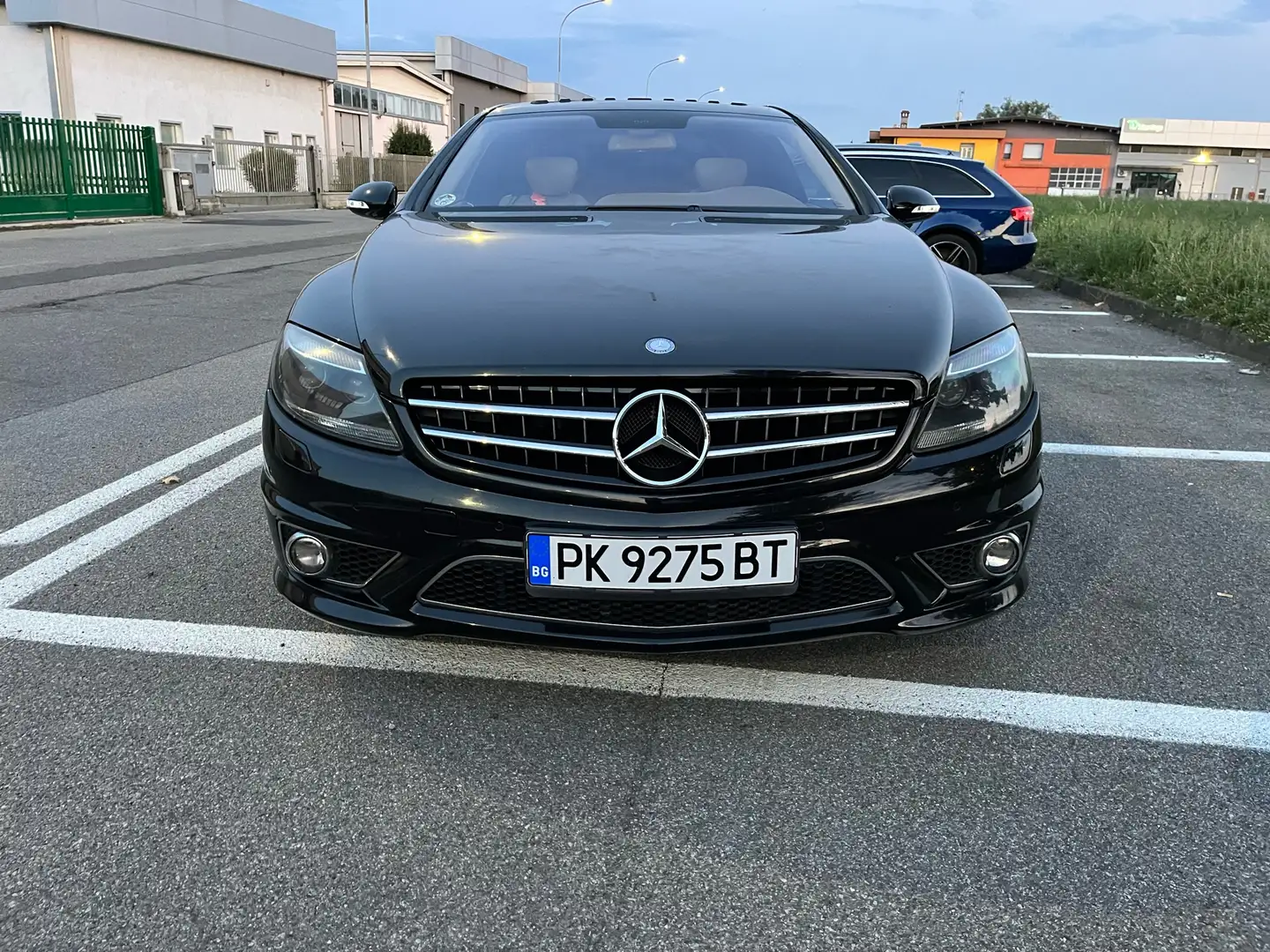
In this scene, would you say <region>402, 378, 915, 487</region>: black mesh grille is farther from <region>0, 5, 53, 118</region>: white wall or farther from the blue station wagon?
<region>0, 5, 53, 118</region>: white wall

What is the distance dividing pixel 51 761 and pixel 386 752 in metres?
0.70

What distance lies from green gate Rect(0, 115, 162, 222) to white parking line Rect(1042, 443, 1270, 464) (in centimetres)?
2067

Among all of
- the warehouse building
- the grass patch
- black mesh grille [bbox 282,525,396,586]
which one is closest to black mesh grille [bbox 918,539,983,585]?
black mesh grille [bbox 282,525,396,586]

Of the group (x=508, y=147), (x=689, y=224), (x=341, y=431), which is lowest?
(x=341, y=431)

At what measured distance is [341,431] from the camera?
2.29 metres

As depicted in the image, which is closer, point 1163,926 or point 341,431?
point 1163,926

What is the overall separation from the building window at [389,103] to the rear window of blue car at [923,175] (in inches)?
1330

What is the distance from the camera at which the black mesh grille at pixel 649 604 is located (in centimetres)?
222

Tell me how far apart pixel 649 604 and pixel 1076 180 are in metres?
87.7

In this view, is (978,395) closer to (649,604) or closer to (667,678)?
(649,604)

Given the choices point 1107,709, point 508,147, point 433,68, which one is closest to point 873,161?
point 508,147

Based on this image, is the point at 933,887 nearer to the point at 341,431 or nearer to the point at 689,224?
the point at 341,431

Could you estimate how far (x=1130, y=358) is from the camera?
7598 mm

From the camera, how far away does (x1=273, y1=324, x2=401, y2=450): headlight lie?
2.27 meters
